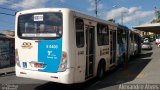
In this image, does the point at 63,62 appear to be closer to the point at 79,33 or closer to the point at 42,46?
the point at 42,46

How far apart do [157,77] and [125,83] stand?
2389 millimetres

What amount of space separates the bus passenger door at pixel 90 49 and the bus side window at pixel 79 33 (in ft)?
1.74

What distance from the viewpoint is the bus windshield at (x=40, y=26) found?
11109 mm

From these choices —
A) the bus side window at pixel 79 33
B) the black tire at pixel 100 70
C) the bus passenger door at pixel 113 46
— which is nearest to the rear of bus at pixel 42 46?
the bus side window at pixel 79 33

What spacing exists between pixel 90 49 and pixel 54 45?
7.77 feet

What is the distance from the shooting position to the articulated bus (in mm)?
10883

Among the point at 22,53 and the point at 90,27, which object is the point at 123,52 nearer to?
the point at 90,27

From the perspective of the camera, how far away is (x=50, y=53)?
437 inches

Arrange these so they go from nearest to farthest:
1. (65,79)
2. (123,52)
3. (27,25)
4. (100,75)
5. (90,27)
A: (65,79)
(27,25)
(90,27)
(100,75)
(123,52)

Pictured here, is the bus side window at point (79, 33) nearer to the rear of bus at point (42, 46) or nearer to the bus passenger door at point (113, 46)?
the rear of bus at point (42, 46)

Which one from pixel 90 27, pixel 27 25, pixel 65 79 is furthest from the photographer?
pixel 90 27

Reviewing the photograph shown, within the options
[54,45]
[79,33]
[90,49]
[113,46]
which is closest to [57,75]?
[54,45]

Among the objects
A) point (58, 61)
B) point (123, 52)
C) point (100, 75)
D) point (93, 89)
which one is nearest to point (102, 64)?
point (100, 75)

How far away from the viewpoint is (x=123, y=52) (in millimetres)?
19719
